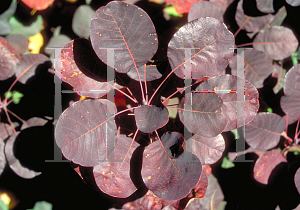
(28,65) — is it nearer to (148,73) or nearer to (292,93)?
(148,73)

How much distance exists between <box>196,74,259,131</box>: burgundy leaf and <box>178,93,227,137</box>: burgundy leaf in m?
0.07

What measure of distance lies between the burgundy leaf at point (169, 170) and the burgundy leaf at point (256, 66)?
0.50m

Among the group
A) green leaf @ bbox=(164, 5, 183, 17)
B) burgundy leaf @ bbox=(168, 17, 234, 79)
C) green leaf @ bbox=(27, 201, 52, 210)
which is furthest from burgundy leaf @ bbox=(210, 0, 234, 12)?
green leaf @ bbox=(27, 201, 52, 210)

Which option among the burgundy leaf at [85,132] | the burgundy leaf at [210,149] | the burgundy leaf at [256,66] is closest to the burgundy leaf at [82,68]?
the burgundy leaf at [85,132]

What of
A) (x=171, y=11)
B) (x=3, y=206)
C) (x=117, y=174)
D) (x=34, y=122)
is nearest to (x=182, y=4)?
(x=171, y=11)

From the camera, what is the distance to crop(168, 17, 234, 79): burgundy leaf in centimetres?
63

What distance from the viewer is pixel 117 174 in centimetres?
71

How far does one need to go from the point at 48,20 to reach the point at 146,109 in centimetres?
74

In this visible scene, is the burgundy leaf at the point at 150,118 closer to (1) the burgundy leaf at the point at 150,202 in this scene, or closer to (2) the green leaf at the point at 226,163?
(1) the burgundy leaf at the point at 150,202

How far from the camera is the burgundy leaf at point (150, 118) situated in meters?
0.65

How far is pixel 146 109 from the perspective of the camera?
27.6 inches

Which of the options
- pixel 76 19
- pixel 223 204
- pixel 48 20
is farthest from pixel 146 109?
pixel 223 204

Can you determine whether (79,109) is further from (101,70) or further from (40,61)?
(40,61)

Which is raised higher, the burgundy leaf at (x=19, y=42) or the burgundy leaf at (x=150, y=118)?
the burgundy leaf at (x=19, y=42)
